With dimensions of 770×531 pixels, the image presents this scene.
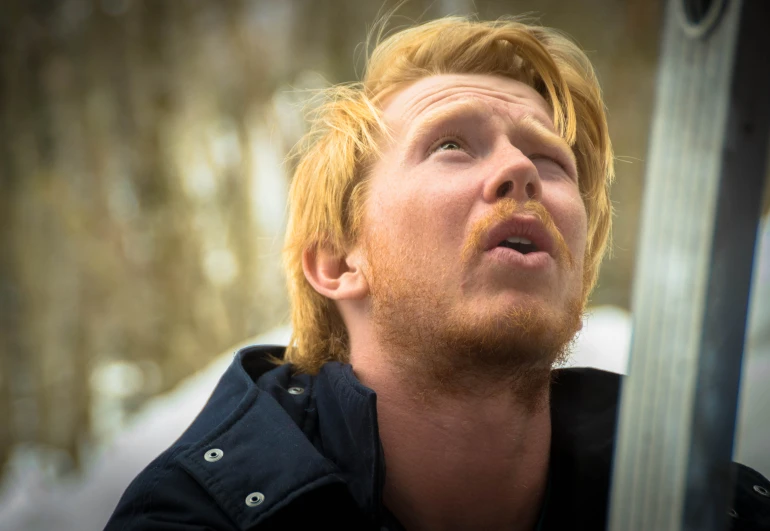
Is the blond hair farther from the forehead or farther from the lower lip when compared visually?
the lower lip

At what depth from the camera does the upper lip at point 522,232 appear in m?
0.93

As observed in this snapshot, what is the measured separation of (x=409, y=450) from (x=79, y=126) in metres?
1.92

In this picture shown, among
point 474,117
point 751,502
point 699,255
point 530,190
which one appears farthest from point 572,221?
point 699,255

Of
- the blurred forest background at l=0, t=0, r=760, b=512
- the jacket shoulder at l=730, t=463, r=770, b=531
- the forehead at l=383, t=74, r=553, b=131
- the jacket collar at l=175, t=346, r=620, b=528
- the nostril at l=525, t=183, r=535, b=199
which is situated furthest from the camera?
the blurred forest background at l=0, t=0, r=760, b=512

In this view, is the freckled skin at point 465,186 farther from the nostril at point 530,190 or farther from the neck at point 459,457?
the neck at point 459,457

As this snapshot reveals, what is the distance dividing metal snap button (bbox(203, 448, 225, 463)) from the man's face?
11.6 inches

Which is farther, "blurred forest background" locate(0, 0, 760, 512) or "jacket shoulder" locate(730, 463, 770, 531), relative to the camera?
"blurred forest background" locate(0, 0, 760, 512)

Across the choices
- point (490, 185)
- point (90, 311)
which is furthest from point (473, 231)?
point (90, 311)

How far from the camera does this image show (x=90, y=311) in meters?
2.40

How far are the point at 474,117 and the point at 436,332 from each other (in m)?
0.32

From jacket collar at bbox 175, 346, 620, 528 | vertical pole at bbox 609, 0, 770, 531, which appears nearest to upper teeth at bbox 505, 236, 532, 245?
jacket collar at bbox 175, 346, 620, 528

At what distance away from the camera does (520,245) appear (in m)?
0.96

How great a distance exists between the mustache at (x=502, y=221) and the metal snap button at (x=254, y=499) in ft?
1.28

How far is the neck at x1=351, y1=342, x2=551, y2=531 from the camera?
39.1 inches
